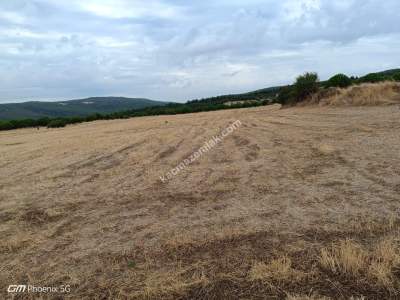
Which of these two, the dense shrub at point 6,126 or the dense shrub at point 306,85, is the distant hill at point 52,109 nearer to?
the dense shrub at point 6,126

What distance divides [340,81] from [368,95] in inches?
379

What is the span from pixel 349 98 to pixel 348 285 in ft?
86.7

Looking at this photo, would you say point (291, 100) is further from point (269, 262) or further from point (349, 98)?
point (269, 262)

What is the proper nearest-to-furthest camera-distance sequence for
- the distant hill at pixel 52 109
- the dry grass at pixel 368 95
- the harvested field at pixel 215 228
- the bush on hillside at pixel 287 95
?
the harvested field at pixel 215 228
the dry grass at pixel 368 95
the bush on hillside at pixel 287 95
the distant hill at pixel 52 109

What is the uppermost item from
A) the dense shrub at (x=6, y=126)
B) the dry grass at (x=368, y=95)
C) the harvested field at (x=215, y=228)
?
the dry grass at (x=368, y=95)

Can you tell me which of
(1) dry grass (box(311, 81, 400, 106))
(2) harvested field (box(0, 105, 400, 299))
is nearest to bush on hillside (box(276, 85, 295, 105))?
(1) dry grass (box(311, 81, 400, 106))

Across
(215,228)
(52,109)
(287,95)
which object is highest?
(52,109)

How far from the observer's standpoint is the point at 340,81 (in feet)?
115

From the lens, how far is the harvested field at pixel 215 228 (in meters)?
4.02

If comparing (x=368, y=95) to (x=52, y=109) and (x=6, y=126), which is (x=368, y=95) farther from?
(x=52, y=109)

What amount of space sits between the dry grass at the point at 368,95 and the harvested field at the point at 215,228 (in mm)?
15674

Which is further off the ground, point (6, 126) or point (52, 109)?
point (52, 109)

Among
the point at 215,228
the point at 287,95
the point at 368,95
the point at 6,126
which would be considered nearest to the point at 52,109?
the point at 6,126

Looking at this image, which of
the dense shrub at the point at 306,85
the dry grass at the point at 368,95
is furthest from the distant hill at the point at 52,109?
the dry grass at the point at 368,95
